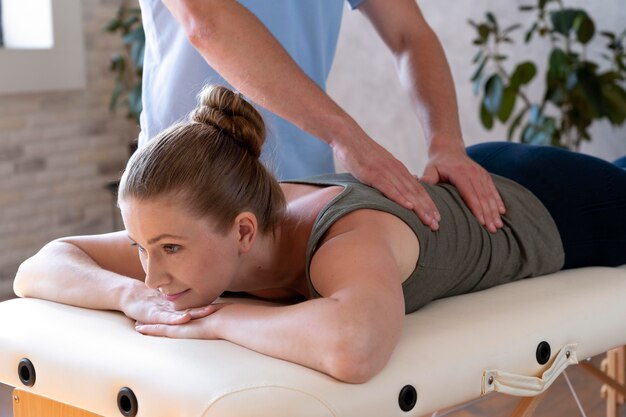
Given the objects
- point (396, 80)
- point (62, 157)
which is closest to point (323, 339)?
point (62, 157)

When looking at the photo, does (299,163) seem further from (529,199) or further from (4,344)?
(4,344)

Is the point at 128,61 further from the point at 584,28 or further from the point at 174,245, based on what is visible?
the point at 174,245

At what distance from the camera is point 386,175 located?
5.41 feet

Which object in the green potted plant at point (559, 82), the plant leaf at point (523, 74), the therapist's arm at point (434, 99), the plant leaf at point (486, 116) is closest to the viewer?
the therapist's arm at point (434, 99)

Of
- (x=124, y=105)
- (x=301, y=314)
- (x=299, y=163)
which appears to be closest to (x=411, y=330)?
(x=301, y=314)

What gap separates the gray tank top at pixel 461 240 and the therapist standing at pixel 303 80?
0.03 m

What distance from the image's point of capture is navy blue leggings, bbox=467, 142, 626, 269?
1.88 m

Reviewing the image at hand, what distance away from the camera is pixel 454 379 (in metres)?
1.38

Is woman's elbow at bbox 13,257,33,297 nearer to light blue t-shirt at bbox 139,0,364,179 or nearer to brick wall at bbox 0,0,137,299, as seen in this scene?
light blue t-shirt at bbox 139,0,364,179

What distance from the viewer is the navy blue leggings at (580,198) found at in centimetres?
188

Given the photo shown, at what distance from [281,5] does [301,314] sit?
929 mm

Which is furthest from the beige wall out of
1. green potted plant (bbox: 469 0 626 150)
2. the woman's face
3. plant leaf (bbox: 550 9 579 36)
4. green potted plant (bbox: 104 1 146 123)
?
the woman's face

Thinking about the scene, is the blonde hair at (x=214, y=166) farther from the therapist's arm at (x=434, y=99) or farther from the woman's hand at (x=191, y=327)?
the therapist's arm at (x=434, y=99)

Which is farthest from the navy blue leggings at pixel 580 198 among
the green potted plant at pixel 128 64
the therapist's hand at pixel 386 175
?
the green potted plant at pixel 128 64
